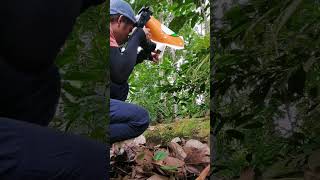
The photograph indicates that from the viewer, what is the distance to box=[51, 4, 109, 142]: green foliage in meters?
0.83

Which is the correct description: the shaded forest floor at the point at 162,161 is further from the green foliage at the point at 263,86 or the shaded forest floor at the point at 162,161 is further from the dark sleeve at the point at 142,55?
the green foliage at the point at 263,86

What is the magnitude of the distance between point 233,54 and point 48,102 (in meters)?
0.48

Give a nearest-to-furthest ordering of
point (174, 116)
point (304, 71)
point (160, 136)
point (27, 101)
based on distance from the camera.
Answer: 1. point (27, 101)
2. point (304, 71)
3. point (160, 136)
4. point (174, 116)

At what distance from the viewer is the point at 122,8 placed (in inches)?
52.7

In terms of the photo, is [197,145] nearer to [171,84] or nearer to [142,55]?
[171,84]

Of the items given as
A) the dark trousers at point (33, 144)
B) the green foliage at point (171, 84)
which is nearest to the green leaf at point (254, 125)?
the dark trousers at point (33, 144)

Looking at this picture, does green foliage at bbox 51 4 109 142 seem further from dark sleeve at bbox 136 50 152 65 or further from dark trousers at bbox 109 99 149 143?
dark sleeve at bbox 136 50 152 65

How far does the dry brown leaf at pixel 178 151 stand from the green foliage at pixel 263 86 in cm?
85

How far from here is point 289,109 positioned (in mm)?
855

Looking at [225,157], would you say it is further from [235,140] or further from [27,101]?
[27,101]

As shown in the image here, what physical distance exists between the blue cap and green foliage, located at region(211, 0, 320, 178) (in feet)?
1.66

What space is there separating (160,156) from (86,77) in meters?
0.89

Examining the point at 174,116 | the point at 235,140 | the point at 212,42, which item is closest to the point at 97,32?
the point at 212,42

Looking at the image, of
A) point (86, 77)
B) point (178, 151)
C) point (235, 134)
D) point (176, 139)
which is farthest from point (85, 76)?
point (176, 139)
